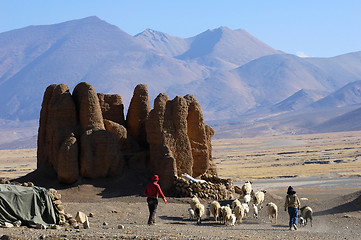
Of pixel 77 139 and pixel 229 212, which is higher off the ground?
pixel 77 139

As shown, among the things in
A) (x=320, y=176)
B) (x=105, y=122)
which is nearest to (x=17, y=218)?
(x=105, y=122)

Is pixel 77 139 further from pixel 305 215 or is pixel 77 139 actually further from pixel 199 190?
pixel 305 215

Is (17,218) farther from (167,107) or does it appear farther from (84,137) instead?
(167,107)

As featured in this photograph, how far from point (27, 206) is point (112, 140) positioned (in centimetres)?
1041

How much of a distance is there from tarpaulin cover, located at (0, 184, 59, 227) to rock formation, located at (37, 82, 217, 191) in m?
9.01

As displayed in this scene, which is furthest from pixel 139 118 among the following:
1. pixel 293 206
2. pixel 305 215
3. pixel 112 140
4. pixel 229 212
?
pixel 293 206

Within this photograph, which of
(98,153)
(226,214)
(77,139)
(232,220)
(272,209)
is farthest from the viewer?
(77,139)

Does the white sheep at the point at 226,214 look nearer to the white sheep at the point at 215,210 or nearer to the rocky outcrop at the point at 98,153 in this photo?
the white sheep at the point at 215,210

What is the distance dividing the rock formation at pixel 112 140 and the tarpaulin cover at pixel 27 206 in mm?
9008

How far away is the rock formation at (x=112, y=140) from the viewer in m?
27.8

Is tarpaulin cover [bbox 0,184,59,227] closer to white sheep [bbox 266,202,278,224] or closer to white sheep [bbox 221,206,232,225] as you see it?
white sheep [bbox 221,206,232,225]

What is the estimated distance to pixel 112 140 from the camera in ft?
92.2

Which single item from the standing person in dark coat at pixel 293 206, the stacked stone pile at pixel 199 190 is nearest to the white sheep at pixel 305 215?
the standing person in dark coat at pixel 293 206

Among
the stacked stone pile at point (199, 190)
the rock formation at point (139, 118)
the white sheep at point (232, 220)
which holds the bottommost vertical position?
the white sheep at point (232, 220)
